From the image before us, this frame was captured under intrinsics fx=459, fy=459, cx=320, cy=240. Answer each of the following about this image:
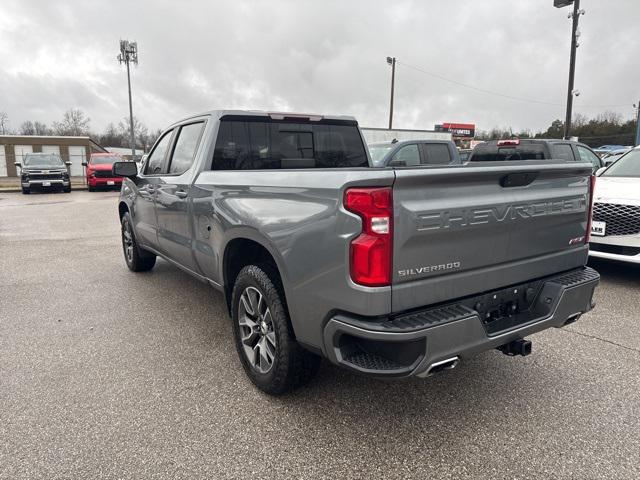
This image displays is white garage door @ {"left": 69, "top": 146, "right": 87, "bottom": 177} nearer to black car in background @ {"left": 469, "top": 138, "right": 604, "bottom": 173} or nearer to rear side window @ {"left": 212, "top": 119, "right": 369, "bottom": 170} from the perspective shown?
black car in background @ {"left": 469, "top": 138, "right": 604, "bottom": 173}

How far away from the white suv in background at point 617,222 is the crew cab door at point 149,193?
484 centimetres

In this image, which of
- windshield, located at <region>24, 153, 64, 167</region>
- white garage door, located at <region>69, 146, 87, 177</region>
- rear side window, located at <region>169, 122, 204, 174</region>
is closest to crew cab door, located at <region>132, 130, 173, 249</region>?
rear side window, located at <region>169, 122, 204, 174</region>

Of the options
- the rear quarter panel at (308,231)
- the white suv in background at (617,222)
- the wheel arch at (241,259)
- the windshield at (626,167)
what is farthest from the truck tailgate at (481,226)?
the windshield at (626,167)

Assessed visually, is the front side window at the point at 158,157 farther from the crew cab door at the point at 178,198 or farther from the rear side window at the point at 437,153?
the rear side window at the point at 437,153

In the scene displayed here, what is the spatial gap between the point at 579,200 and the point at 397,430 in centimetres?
181

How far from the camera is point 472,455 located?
2389 millimetres

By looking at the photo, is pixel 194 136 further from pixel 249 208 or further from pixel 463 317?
pixel 463 317

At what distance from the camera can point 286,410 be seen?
2.82 metres

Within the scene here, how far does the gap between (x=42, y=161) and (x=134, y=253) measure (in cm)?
1803

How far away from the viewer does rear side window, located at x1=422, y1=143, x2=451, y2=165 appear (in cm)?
958

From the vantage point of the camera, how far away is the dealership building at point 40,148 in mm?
38031

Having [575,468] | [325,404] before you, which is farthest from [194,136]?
[575,468]

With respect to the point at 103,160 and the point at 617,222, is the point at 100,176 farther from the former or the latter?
the point at 617,222

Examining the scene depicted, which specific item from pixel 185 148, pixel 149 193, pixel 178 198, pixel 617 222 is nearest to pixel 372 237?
pixel 178 198
